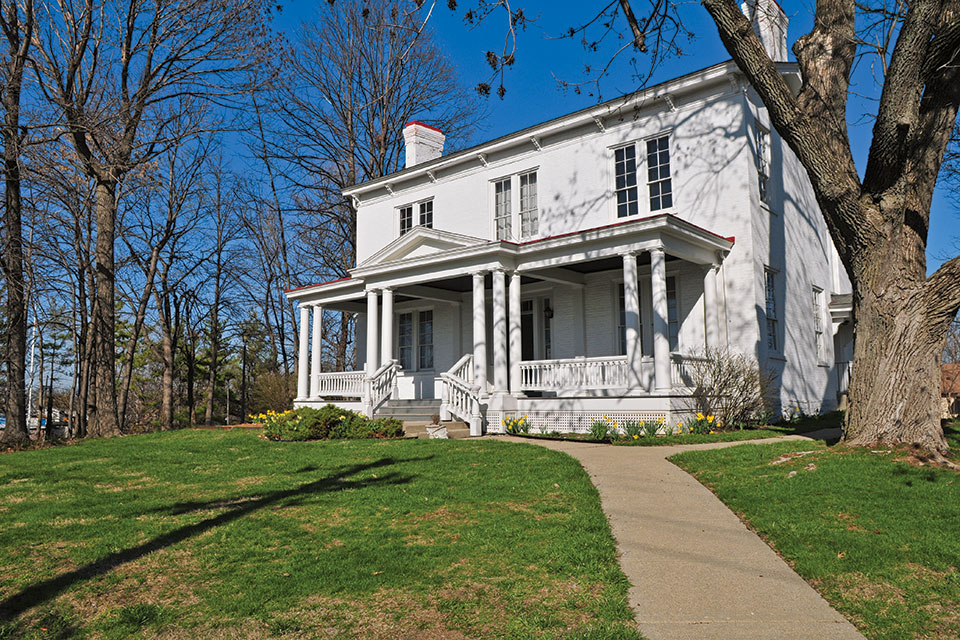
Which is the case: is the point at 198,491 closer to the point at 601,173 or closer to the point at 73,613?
the point at 73,613

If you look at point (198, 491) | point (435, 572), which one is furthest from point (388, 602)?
point (198, 491)

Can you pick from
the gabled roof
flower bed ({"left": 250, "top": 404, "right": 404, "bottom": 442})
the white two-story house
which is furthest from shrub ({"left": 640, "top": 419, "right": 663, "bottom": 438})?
the gabled roof

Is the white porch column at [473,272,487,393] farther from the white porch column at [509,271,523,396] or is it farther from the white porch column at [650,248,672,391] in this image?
the white porch column at [650,248,672,391]

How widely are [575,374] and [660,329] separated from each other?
246 cm

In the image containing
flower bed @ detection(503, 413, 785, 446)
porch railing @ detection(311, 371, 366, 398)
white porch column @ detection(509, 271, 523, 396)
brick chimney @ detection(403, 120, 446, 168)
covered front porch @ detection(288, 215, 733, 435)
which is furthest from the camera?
brick chimney @ detection(403, 120, 446, 168)

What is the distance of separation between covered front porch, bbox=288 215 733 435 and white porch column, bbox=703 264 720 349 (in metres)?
0.03

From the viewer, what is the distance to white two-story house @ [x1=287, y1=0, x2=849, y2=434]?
14906 mm

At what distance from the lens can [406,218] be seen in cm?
2252

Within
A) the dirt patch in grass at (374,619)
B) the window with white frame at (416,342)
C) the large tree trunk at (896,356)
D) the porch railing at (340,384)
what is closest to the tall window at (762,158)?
the large tree trunk at (896,356)

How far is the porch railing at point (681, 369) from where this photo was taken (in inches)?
563

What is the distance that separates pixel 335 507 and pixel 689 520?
3532mm

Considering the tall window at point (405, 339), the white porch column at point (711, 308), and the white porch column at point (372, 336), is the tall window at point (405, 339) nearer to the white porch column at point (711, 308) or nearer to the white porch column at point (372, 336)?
the white porch column at point (372, 336)

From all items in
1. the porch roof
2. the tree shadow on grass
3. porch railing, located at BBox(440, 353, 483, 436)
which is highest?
the porch roof

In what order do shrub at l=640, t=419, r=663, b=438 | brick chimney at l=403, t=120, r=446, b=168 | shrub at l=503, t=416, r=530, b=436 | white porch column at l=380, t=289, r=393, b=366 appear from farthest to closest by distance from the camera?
brick chimney at l=403, t=120, r=446, b=168, white porch column at l=380, t=289, r=393, b=366, shrub at l=503, t=416, r=530, b=436, shrub at l=640, t=419, r=663, b=438
